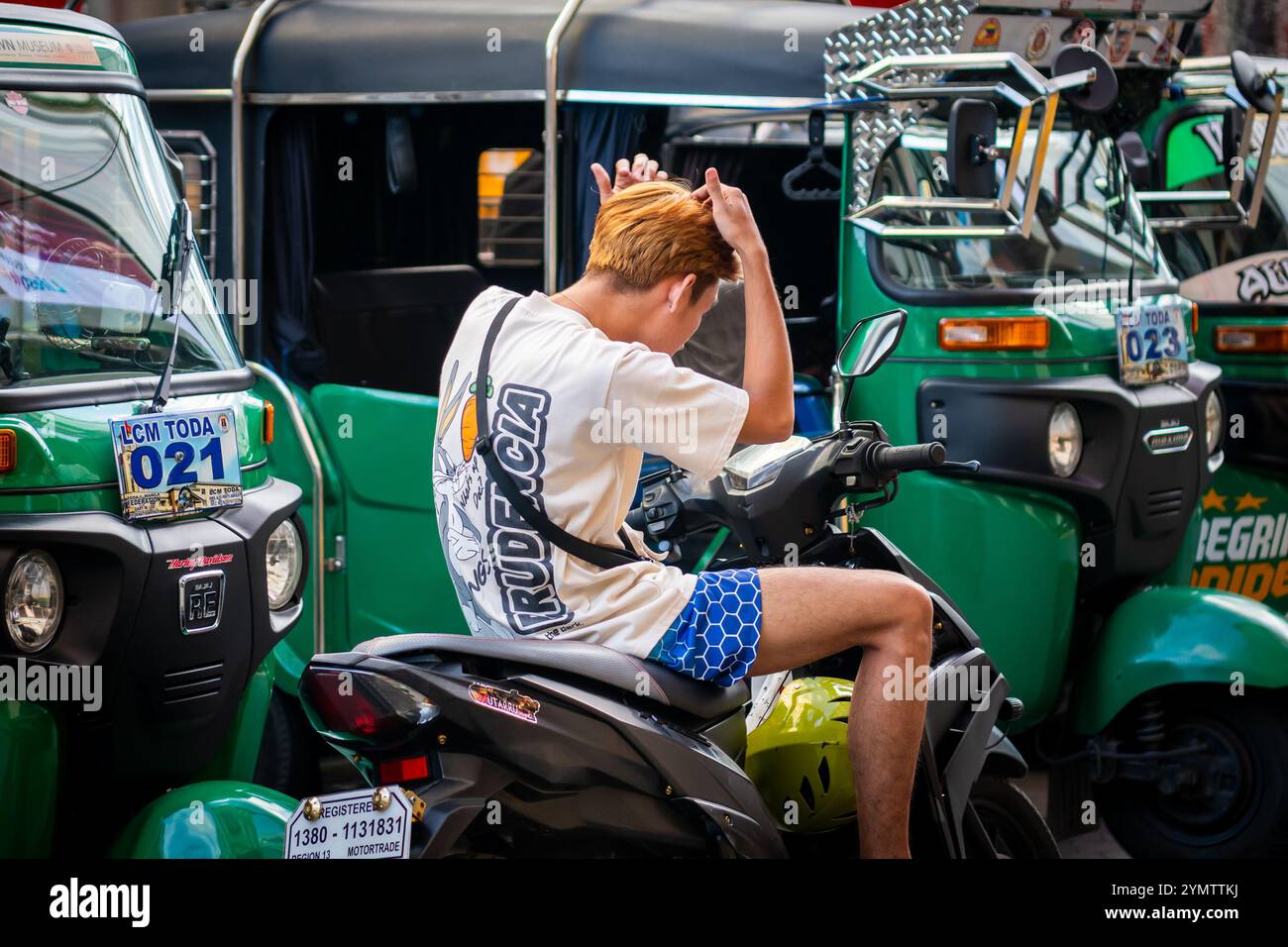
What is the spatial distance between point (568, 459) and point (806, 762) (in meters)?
0.96

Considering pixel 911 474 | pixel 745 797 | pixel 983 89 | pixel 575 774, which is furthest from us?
pixel 911 474

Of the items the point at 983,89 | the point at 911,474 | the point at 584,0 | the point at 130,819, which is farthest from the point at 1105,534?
the point at 130,819

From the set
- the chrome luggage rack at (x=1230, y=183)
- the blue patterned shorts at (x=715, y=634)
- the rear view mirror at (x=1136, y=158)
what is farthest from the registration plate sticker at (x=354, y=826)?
the rear view mirror at (x=1136, y=158)

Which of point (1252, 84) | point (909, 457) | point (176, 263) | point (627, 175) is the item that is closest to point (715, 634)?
point (909, 457)

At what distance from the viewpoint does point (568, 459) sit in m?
2.88

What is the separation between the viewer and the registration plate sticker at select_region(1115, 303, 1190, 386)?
491 cm

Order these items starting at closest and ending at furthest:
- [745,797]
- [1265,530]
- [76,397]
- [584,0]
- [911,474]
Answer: [745,797], [76,397], [911,474], [584,0], [1265,530]

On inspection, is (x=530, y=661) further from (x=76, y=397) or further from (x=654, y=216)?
(x=76, y=397)

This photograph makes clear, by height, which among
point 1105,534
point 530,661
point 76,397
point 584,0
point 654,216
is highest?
point 584,0

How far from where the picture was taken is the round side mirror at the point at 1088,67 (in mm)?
4812

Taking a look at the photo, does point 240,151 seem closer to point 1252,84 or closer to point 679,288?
point 679,288

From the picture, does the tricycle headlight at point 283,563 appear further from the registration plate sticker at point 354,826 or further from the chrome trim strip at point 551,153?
the chrome trim strip at point 551,153

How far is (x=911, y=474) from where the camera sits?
16.1 feet
